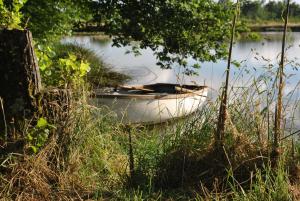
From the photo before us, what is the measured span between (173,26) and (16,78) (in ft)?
20.2

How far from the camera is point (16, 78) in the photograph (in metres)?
3.52

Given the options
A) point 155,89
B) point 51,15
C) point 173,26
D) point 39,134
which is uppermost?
point 51,15

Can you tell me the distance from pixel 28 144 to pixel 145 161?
2.92 feet

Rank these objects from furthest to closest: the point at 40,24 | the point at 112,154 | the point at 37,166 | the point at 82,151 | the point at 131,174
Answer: the point at 40,24, the point at 112,154, the point at 82,151, the point at 131,174, the point at 37,166

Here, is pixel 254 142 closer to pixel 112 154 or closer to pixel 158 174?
pixel 158 174

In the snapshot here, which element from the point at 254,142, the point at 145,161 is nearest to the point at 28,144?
the point at 145,161

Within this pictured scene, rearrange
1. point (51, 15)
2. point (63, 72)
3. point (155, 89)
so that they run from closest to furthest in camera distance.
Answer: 1. point (63, 72)
2. point (51, 15)
3. point (155, 89)

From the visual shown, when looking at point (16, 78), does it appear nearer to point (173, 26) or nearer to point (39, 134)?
point (39, 134)

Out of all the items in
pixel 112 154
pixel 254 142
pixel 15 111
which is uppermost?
pixel 15 111

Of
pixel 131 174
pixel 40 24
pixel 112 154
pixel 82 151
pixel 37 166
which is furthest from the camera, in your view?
pixel 40 24

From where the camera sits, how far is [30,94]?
355 centimetres

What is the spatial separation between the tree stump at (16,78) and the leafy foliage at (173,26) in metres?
5.78

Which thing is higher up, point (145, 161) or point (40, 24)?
point (40, 24)

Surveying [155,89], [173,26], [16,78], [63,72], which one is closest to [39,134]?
[16,78]
